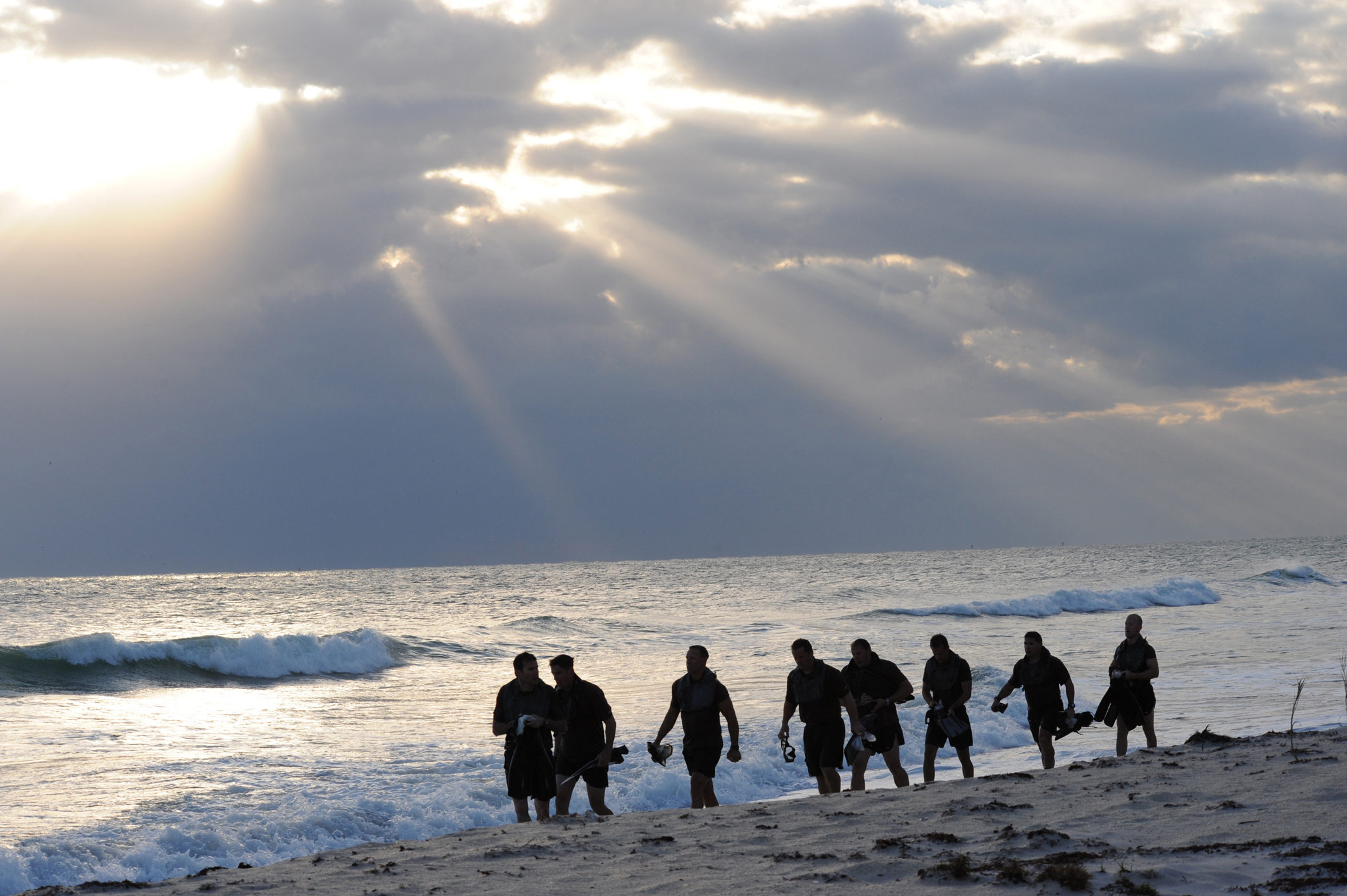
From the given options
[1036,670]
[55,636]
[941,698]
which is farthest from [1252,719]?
[55,636]

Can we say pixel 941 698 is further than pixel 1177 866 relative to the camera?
Yes

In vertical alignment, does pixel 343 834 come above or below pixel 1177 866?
below

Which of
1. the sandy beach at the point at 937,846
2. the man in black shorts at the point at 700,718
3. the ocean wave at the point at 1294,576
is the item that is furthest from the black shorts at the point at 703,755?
the ocean wave at the point at 1294,576

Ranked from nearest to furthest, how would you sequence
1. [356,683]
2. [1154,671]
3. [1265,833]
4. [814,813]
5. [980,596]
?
[1265,833]
[814,813]
[1154,671]
[356,683]
[980,596]

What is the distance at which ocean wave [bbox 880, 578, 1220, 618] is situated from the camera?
1762 inches

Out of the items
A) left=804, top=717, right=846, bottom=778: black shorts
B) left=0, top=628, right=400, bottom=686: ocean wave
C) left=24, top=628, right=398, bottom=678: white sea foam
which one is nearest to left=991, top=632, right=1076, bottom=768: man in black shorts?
left=804, top=717, right=846, bottom=778: black shorts

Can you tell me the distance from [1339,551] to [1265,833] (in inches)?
4560

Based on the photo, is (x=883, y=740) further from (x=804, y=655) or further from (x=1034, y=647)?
(x=1034, y=647)

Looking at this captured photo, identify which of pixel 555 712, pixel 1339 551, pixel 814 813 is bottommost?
pixel 1339 551

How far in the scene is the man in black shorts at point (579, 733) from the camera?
9.21 m

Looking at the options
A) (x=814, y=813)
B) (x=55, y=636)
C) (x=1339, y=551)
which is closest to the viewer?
(x=814, y=813)

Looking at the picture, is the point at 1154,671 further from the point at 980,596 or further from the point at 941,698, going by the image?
the point at 980,596

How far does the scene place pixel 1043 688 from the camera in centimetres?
1105

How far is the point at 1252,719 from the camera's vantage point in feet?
48.5
